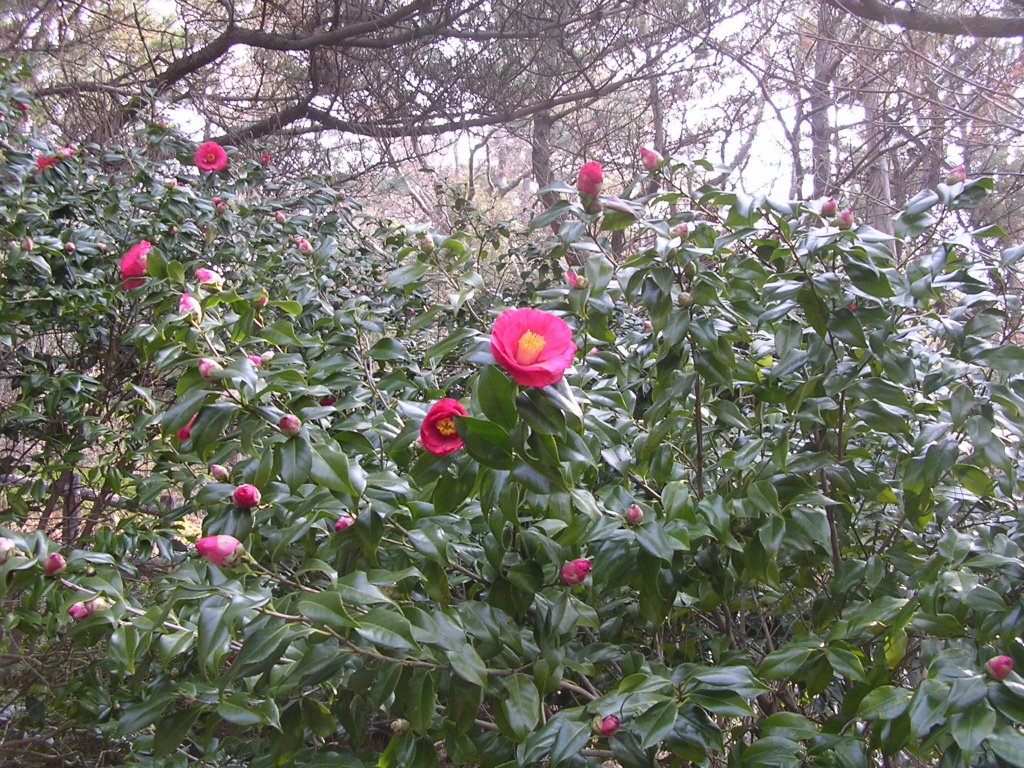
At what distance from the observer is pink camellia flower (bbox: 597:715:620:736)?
2.63 feet

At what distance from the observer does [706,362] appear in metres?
1.02

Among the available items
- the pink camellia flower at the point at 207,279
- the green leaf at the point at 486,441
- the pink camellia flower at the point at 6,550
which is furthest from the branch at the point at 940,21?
the pink camellia flower at the point at 6,550

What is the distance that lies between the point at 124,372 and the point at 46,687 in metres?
0.99

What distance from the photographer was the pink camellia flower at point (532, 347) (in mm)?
689

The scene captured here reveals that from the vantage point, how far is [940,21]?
3.07 metres

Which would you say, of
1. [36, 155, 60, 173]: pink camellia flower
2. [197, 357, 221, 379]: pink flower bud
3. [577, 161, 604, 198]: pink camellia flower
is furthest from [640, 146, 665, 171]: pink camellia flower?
[36, 155, 60, 173]: pink camellia flower

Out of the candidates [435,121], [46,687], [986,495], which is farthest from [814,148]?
[46,687]

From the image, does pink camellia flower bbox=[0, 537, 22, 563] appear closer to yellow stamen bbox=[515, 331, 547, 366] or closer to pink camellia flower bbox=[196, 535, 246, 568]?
pink camellia flower bbox=[196, 535, 246, 568]

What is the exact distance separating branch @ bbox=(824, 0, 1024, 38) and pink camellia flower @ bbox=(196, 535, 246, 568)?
11.1 feet

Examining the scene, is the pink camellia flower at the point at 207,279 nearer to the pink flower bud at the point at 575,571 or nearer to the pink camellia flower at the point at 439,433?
the pink camellia flower at the point at 439,433

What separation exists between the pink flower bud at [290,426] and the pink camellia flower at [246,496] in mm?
107

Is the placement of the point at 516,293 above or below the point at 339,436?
above

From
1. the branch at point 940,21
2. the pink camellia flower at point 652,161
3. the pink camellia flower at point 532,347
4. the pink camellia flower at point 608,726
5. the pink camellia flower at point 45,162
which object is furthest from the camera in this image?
the branch at point 940,21

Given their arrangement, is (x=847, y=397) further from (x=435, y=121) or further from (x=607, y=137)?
(x=607, y=137)
